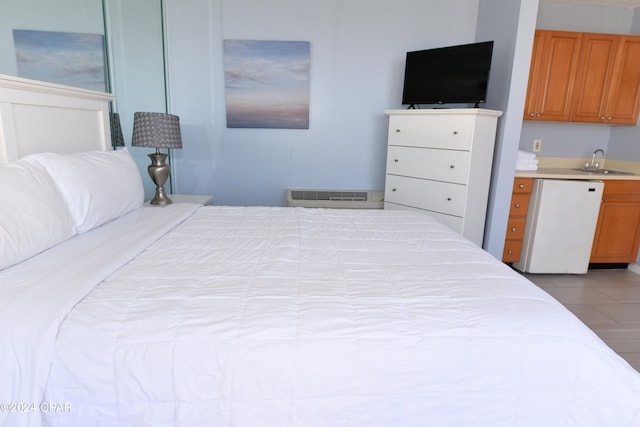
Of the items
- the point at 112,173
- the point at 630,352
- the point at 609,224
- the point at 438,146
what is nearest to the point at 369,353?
the point at 112,173

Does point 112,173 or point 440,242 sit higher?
point 112,173

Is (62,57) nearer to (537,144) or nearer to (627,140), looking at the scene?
(537,144)

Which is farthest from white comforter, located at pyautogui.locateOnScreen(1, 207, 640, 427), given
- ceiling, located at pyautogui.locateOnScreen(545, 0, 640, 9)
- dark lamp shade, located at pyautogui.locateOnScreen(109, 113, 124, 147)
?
ceiling, located at pyautogui.locateOnScreen(545, 0, 640, 9)

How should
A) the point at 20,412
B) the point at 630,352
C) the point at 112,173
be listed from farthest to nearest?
the point at 630,352
the point at 112,173
the point at 20,412

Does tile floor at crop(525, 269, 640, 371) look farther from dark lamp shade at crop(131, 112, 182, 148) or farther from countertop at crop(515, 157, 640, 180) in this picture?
dark lamp shade at crop(131, 112, 182, 148)

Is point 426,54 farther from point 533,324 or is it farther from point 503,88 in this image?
point 533,324

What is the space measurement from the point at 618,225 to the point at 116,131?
13.8 ft

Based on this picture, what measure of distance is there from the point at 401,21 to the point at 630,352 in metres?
3.14

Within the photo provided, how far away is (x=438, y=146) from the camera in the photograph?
125 inches

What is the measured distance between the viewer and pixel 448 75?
325 cm

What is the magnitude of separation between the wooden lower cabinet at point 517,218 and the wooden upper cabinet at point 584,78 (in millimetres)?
663

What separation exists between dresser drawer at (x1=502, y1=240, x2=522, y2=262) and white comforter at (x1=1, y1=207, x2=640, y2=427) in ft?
7.74

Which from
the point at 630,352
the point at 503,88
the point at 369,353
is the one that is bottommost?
the point at 630,352

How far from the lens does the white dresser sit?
9.93 ft
